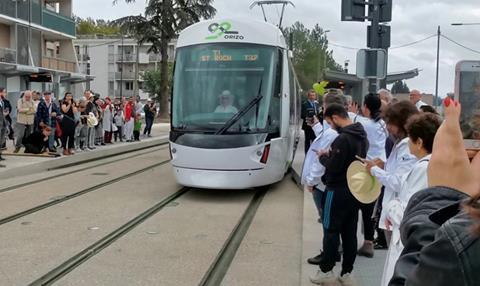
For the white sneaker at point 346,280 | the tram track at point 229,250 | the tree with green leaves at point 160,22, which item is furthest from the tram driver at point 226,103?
the tree with green leaves at point 160,22

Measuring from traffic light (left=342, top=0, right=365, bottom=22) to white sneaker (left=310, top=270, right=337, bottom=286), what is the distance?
219 inches

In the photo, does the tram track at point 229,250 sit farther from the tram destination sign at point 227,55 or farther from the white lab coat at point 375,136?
the tram destination sign at point 227,55

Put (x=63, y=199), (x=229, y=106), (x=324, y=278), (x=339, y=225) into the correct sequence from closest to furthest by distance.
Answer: (x=339, y=225)
(x=324, y=278)
(x=63, y=199)
(x=229, y=106)

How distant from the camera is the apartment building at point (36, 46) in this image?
35062 mm

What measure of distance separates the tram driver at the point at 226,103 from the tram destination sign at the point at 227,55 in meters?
0.70

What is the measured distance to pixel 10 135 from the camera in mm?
18812

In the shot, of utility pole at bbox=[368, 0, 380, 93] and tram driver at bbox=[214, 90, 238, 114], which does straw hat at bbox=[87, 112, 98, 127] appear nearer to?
tram driver at bbox=[214, 90, 238, 114]

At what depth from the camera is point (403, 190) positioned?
3371 mm

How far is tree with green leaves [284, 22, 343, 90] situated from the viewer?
8586 centimetres

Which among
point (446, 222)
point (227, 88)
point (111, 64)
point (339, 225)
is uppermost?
point (111, 64)

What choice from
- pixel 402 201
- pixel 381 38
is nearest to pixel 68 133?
pixel 381 38

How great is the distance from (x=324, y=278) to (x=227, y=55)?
6.38 meters

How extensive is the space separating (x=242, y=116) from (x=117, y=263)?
487 cm

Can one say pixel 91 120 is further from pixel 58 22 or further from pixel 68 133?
pixel 58 22
